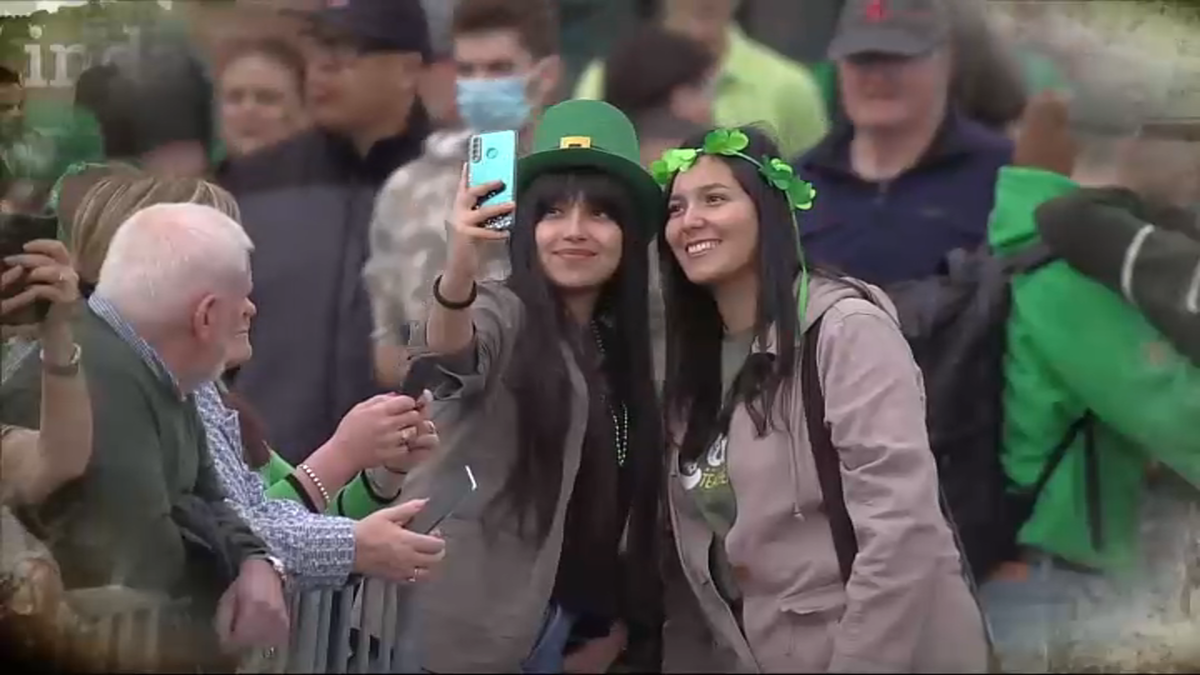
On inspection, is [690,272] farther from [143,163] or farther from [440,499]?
[143,163]

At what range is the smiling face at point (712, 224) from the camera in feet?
7.43

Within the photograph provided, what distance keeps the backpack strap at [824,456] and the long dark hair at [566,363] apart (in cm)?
28

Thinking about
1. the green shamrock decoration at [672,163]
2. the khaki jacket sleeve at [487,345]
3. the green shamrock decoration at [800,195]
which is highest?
the green shamrock decoration at [672,163]

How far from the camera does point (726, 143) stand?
7.49 feet

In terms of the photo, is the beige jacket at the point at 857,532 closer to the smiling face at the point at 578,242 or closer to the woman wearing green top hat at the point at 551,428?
the woman wearing green top hat at the point at 551,428

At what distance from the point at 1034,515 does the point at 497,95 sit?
1.19m

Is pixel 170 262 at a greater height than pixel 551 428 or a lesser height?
greater

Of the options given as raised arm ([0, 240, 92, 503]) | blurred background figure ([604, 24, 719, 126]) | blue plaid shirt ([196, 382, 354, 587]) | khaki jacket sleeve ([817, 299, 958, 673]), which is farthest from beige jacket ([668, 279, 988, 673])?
raised arm ([0, 240, 92, 503])

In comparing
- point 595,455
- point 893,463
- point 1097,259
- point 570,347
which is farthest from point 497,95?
point 1097,259

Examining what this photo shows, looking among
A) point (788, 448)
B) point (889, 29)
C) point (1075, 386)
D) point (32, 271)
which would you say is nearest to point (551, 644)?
point (788, 448)

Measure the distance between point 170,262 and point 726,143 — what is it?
969mm

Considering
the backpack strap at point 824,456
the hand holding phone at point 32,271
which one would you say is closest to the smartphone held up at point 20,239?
the hand holding phone at point 32,271

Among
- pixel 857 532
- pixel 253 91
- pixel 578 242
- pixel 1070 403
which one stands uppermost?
pixel 253 91

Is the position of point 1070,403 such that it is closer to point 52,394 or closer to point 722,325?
point 722,325
